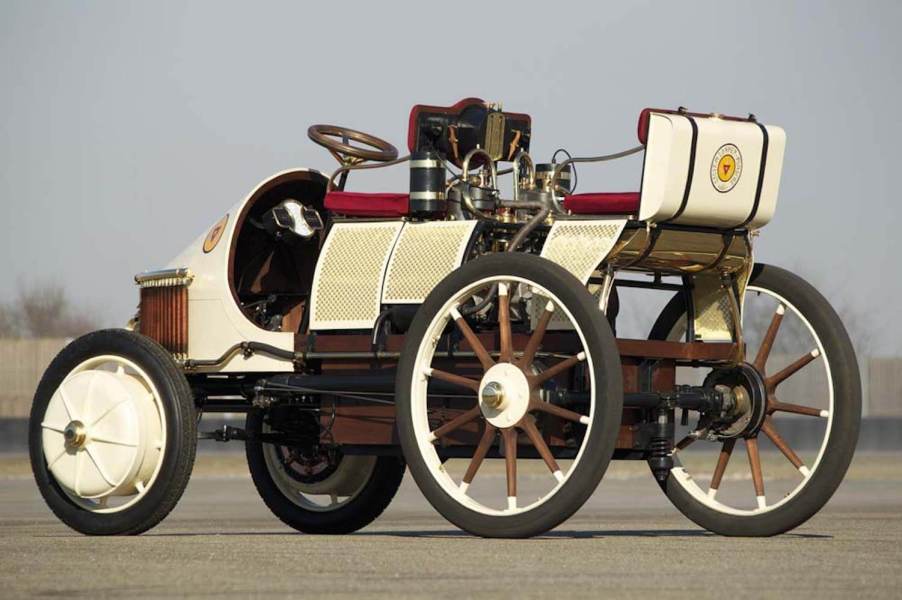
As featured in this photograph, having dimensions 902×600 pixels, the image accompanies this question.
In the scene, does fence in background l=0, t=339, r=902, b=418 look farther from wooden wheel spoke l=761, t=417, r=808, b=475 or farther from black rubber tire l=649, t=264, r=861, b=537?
wooden wheel spoke l=761, t=417, r=808, b=475

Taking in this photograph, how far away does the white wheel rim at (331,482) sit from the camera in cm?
1321

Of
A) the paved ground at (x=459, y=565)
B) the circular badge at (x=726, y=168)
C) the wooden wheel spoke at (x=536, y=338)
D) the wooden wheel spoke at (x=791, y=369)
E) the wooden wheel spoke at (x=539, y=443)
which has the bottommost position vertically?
the paved ground at (x=459, y=565)

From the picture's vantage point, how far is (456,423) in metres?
10.9

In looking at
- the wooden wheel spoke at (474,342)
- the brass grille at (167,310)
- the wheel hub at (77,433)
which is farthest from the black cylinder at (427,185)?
the wheel hub at (77,433)

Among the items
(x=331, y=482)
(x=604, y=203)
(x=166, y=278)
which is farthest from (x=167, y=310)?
(x=604, y=203)

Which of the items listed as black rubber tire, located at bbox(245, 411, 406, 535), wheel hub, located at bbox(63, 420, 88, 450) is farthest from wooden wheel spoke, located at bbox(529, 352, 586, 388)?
wheel hub, located at bbox(63, 420, 88, 450)

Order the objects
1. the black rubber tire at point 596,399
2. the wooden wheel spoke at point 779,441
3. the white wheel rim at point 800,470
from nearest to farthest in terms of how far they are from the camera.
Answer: the black rubber tire at point 596,399, the white wheel rim at point 800,470, the wooden wheel spoke at point 779,441

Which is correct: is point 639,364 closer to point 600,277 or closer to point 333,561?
point 600,277

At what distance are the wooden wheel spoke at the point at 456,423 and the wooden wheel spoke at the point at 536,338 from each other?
39 cm

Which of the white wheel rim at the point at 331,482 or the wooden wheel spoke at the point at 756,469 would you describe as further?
the white wheel rim at the point at 331,482

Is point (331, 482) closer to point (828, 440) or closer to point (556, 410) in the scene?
point (556, 410)

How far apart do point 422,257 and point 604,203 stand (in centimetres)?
118

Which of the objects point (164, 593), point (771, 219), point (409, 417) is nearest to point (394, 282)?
point (409, 417)

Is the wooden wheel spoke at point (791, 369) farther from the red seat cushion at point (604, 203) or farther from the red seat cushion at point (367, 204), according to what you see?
the red seat cushion at point (367, 204)
